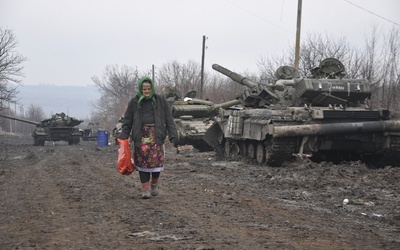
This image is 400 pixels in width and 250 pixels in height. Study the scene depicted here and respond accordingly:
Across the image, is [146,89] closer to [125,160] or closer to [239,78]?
[125,160]

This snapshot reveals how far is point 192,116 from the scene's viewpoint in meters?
22.7

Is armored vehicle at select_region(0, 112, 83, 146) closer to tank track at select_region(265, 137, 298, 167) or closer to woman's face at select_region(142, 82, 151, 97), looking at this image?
tank track at select_region(265, 137, 298, 167)

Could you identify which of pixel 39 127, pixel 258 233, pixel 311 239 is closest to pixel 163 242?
pixel 258 233

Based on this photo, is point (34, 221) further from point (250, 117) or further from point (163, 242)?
point (250, 117)

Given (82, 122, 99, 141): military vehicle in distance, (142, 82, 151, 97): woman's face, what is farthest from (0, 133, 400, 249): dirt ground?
(82, 122, 99, 141): military vehicle in distance

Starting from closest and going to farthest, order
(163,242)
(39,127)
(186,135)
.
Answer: (163,242), (186,135), (39,127)

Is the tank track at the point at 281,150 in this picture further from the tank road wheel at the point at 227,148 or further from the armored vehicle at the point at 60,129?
the armored vehicle at the point at 60,129

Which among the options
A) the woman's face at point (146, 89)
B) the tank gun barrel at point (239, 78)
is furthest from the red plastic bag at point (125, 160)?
the tank gun barrel at point (239, 78)

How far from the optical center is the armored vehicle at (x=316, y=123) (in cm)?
1306

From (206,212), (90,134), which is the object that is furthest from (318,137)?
(90,134)

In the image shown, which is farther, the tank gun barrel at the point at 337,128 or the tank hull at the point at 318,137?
the tank hull at the point at 318,137

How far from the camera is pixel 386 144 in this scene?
1347 centimetres

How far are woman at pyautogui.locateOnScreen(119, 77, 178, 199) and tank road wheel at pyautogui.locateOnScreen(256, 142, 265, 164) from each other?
22.3 feet

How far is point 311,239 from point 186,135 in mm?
15411
